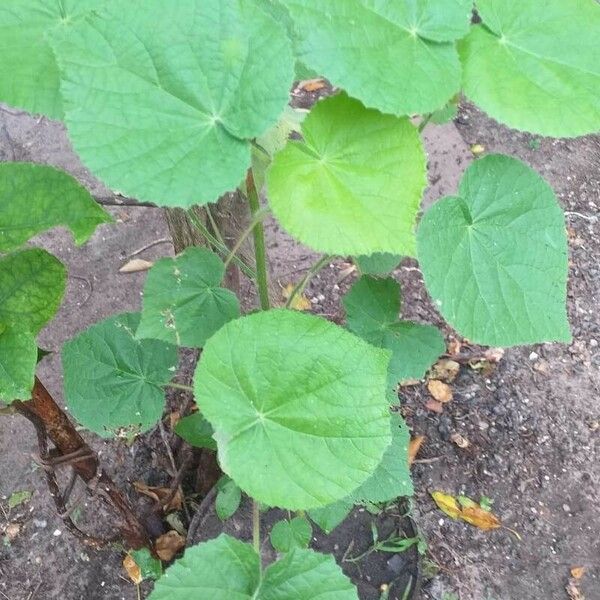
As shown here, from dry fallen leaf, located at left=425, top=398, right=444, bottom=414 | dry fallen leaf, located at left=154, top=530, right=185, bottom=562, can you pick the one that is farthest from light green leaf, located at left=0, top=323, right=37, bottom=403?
dry fallen leaf, located at left=425, top=398, right=444, bottom=414

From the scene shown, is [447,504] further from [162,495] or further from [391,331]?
[391,331]

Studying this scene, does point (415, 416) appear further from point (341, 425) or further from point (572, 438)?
point (341, 425)

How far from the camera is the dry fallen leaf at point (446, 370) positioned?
2.43 meters

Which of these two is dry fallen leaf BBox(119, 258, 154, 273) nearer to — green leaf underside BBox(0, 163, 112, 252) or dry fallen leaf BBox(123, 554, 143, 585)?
dry fallen leaf BBox(123, 554, 143, 585)

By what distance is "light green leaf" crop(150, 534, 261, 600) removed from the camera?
0.91 metres

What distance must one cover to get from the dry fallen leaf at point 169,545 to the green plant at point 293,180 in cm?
101

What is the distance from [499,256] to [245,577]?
59 cm

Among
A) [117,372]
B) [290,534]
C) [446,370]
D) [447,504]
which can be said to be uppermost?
[117,372]

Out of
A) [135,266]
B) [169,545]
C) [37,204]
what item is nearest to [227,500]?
[169,545]

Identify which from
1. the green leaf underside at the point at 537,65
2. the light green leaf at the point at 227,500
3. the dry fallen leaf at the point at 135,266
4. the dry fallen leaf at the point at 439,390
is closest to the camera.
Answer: the green leaf underside at the point at 537,65

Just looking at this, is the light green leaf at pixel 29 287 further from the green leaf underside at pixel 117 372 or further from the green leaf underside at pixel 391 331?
the green leaf underside at pixel 391 331

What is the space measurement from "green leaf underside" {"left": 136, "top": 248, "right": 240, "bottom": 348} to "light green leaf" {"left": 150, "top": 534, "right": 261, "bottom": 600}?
0.30 m

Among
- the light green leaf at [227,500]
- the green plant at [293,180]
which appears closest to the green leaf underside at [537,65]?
the green plant at [293,180]

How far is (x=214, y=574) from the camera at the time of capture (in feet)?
3.09
